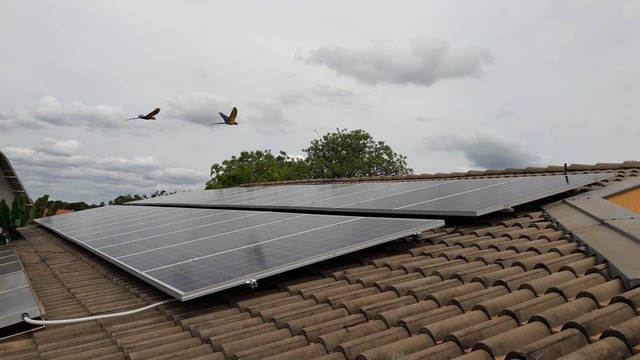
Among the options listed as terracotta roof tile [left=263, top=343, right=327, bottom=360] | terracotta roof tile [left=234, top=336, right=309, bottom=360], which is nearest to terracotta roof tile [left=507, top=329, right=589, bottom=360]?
terracotta roof tile [left=263, top=343, right=327, bottom=360]

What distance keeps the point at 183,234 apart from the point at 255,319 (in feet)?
14.2

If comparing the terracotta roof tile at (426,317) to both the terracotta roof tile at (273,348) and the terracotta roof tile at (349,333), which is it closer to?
the terracotta roof tile at (349,333)

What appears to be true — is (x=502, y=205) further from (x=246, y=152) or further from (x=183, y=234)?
(x=246, y=152)

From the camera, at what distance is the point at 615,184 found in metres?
9.72

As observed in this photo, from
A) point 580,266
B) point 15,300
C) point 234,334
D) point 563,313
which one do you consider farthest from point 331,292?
point 15,300

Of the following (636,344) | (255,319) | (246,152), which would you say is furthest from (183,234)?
(246,152)

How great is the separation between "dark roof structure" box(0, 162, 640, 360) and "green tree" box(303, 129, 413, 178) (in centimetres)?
4855

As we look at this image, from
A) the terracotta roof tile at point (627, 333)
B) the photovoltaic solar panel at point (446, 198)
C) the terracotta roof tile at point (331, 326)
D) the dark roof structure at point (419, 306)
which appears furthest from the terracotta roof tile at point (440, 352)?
the photovoltaic solar panel at point (446, 198)

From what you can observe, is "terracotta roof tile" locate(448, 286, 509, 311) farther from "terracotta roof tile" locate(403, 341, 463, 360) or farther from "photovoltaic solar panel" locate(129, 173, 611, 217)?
"photovoltaic solar panel" locate(129, 173, 611, 217)

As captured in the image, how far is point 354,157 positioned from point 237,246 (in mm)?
50132

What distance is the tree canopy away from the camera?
55750mm

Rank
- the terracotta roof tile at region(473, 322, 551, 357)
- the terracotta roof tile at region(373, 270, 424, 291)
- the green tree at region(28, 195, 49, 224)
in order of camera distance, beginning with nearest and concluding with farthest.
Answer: the terracotta roof tile at region(473, 322, 551, 357) < the terracotta roof tile at region(373, 270, 424, 291) < the green tree at region(28, 195, 49, 224)

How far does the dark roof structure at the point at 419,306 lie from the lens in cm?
367

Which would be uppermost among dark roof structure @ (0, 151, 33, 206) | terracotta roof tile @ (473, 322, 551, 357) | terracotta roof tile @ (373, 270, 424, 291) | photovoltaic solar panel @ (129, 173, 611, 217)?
dark roof structure @ (0, 151, 33, 206)
